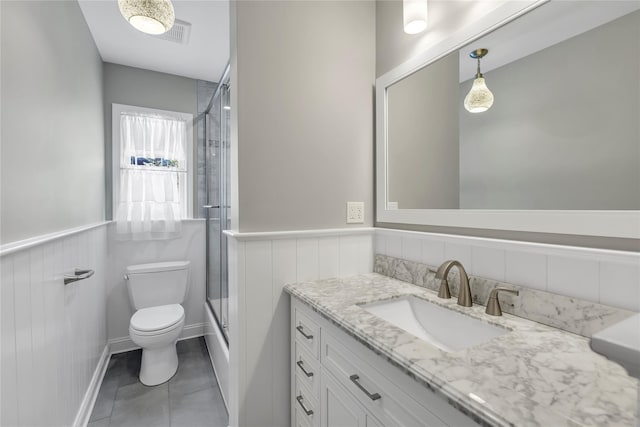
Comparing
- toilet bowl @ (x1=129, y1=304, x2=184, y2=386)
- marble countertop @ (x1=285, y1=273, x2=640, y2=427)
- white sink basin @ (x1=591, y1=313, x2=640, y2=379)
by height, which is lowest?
toilet bowl @ (x1=129, y1=304, x2=184, y2=386)

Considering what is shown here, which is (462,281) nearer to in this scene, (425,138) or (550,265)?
(550,265)

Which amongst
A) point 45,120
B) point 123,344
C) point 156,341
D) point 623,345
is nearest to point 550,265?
point 623,345

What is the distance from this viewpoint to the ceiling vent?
2033 millimetres

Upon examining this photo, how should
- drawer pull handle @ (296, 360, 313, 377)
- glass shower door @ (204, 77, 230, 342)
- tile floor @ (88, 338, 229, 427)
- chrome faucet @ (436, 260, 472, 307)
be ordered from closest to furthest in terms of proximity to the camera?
chrome faucet @ (436, 260, 472, 307), drawer pull handle @ (296, 360, 313, 377), tile floor @ (88, 338, 229, 427), glass shower door @ (204, 77, 230, 342)

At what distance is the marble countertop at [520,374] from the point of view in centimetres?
52

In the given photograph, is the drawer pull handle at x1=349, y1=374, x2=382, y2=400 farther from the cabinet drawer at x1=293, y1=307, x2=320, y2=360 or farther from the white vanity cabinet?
the cabinet drawer at x1=293, y1=307, x2=320, y2=360

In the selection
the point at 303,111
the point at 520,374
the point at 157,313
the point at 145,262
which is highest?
the point at 303,111

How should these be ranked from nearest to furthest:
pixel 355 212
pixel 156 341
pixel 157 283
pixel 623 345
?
pixel 623 345 → pixel 355 212 → pixel 156 341 → pixel 157 283

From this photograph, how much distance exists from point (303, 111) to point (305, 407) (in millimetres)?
1371

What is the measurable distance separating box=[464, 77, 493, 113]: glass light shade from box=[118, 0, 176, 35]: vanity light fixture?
1.42m

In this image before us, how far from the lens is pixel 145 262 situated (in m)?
2.68

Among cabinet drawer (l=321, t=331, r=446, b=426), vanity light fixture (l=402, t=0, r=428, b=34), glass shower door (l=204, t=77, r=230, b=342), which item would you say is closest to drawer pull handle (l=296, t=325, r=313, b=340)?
cabinet drawer (l=321, t=331, r=446, b=426)

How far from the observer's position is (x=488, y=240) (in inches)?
43.4

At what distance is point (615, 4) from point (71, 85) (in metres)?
2.39
